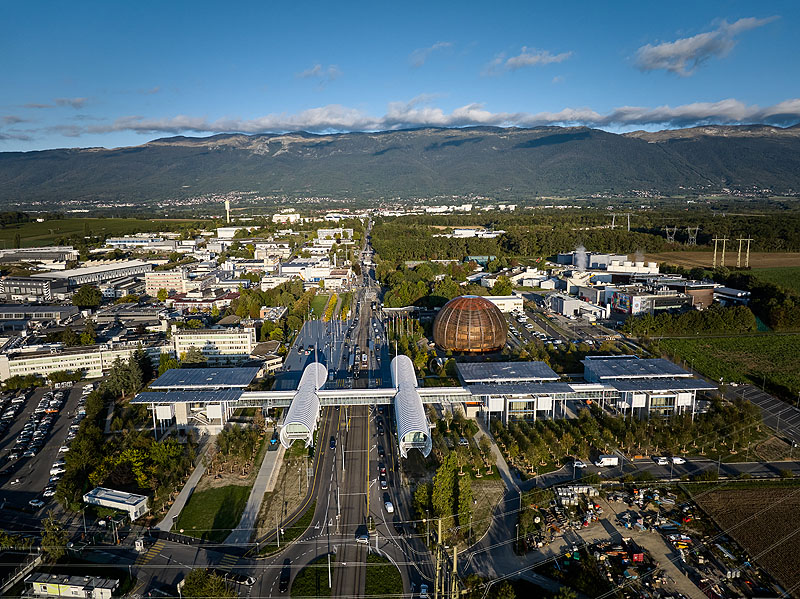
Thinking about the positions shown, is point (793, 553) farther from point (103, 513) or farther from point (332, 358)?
point (332, 358)

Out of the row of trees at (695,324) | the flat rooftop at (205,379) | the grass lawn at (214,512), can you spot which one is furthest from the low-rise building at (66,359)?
the row of trees at (695,324)

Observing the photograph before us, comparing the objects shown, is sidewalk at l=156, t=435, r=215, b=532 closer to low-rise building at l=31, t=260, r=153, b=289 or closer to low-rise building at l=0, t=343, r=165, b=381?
low-rise building at l=0, t=343, r=165, b=381

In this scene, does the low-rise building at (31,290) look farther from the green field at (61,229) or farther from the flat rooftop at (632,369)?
the flat rooftop at (632,369)

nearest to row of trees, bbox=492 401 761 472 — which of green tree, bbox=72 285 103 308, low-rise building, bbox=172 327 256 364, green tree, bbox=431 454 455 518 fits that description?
green tree, bbox=431 454 455 518

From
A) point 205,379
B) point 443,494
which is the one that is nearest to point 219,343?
point 205,379

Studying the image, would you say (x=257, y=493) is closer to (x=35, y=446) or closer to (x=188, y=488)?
(x=188, y=488)

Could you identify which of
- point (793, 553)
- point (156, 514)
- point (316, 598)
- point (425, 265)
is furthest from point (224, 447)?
point (425, 265)
